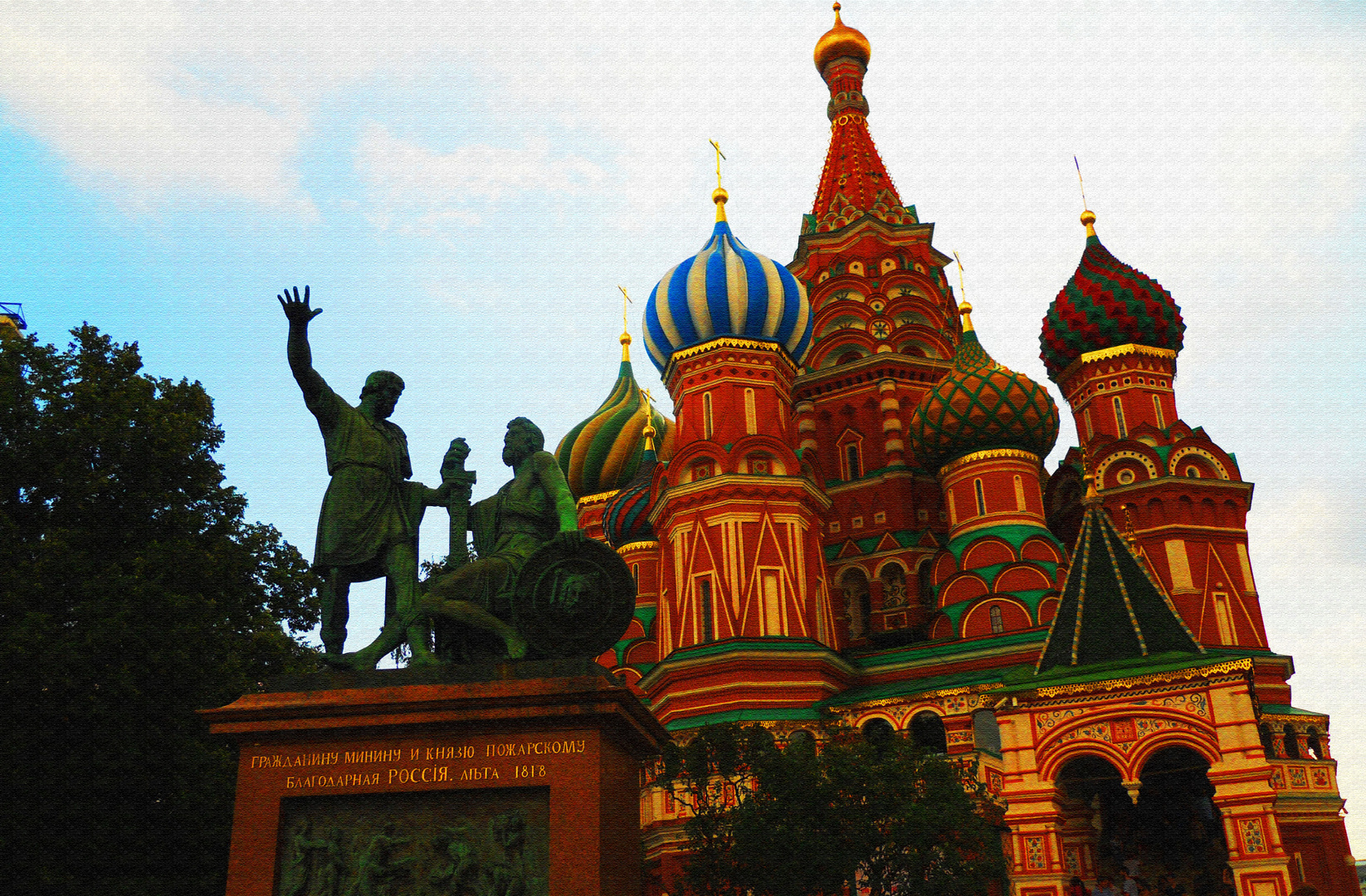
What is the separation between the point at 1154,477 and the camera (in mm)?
27109

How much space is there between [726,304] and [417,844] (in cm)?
2143

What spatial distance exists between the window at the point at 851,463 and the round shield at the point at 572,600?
22992 millimetres

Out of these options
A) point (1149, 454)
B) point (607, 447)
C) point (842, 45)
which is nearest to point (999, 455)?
point (1149, 454)

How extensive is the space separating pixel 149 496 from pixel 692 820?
862 centimetres

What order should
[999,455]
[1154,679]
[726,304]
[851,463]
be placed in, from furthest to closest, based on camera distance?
[851,463] → [726,304] → [999,455] → [1154,679]

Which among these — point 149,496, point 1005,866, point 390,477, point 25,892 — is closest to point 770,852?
point 1005,866

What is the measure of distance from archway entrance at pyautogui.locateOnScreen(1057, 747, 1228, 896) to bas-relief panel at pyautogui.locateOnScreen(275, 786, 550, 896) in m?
14.1

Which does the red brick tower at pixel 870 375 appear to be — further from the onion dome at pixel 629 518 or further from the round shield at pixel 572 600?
the round shield at pixel 572 600

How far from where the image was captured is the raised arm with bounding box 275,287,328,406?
9133 millimetres

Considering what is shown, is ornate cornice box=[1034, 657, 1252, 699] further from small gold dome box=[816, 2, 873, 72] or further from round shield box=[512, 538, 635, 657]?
small gold dome box=[816, 2, 873, 72]

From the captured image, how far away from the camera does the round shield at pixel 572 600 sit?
864 cm

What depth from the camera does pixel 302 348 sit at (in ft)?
30.4

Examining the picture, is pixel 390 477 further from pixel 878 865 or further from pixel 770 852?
pixel 878 865

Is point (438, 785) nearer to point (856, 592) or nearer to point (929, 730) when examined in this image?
point (929, 730)
